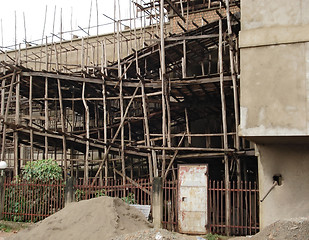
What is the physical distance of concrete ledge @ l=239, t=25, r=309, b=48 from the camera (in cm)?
828

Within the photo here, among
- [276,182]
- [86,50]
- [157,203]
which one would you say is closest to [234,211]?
[276,182]

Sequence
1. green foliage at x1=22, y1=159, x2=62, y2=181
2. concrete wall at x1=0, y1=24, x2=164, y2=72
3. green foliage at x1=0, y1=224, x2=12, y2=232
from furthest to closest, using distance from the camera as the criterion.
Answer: concrete wall at x1=0, y1=24, x2=164, y2=72 < green foliage at x1=22, y1=159, x2=62, y2=181 < green foliage at x1=0, y1=224, x2=12, y2=232

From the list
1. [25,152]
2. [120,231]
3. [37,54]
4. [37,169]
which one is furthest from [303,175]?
[37,54]

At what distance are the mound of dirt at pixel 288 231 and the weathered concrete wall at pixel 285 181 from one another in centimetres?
155

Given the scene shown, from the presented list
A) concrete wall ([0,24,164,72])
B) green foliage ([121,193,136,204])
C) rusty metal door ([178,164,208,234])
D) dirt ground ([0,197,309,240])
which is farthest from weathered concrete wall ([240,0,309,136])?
concrete wall ([0,24,164,72])

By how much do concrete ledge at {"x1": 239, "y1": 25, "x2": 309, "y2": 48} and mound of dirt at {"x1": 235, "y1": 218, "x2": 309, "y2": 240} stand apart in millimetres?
3997

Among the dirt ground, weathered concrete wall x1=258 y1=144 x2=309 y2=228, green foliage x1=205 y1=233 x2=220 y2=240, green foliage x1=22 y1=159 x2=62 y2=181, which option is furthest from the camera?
green foliage x1=22 y1=159 x2=62 y2=181

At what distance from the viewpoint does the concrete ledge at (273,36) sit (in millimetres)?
8281

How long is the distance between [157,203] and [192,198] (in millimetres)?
1006

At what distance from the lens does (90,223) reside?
893 cm

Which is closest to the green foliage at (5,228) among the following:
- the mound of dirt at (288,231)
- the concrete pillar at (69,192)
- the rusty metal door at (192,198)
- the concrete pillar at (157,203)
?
the concrete pillar at (69,192)

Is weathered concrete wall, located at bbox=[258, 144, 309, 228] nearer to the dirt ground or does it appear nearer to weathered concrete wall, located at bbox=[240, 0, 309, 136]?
the dirt ground

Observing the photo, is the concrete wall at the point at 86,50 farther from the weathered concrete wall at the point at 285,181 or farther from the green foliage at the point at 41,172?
the weathered concrete wall at the point at 285,181

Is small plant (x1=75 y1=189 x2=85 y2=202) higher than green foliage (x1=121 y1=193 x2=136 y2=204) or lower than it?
higher
